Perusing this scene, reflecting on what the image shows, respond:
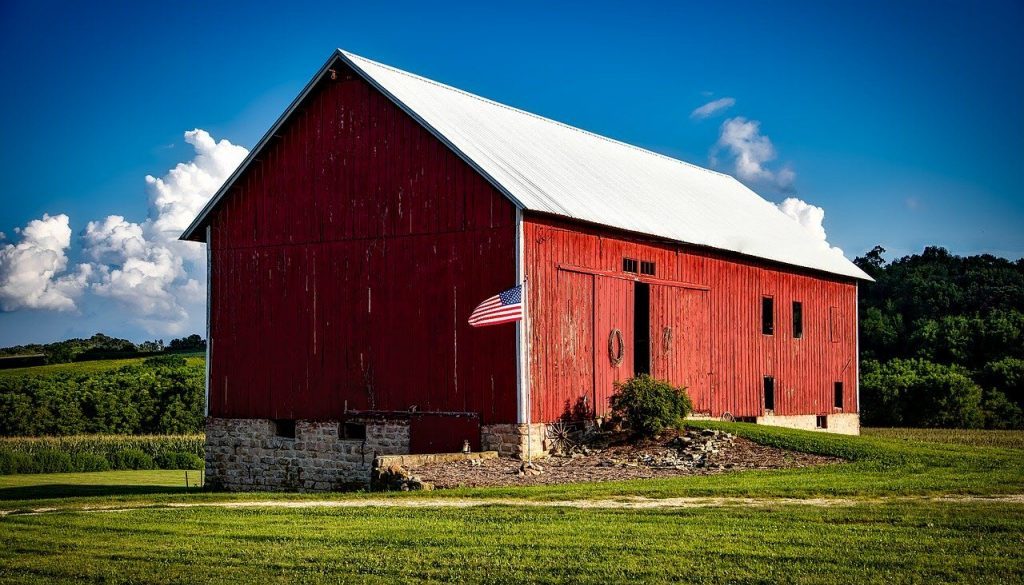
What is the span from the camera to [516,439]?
78.9 ft

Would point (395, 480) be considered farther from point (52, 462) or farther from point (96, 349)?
point (96, 349)

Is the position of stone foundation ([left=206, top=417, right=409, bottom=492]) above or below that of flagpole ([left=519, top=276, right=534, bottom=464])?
below

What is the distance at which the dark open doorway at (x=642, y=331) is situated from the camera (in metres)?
28.2

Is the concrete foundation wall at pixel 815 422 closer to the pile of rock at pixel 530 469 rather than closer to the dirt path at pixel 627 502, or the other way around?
the pile of rock at pixel 530 469

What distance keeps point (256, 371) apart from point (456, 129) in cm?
794

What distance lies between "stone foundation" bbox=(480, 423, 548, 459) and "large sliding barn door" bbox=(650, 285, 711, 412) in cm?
483

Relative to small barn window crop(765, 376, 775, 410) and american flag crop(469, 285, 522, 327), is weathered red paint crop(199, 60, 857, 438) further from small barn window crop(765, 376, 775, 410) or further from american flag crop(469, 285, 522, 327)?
small barn window crop(765, 376, 775, 410)

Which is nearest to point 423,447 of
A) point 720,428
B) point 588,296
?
point 588,296

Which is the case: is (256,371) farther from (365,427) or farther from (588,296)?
(588,296)

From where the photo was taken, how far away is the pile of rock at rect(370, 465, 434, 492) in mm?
20406

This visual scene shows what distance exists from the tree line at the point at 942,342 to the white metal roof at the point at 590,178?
11151 mm

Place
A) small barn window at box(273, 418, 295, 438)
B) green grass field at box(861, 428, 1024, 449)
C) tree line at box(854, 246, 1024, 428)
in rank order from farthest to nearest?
tree line at box(854, 246, 1024, 428)
green grass field at box(861, 428, 1024, 449)
small barn window at box(273, 418, 295, 438)

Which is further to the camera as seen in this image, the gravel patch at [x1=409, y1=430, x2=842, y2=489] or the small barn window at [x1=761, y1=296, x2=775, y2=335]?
the small barn window at [x1=761, y1=296, x2=775, y2=335]

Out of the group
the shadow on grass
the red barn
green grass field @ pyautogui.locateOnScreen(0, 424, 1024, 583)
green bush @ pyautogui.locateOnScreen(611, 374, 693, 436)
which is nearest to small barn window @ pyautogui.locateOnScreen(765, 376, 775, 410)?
the red barn
